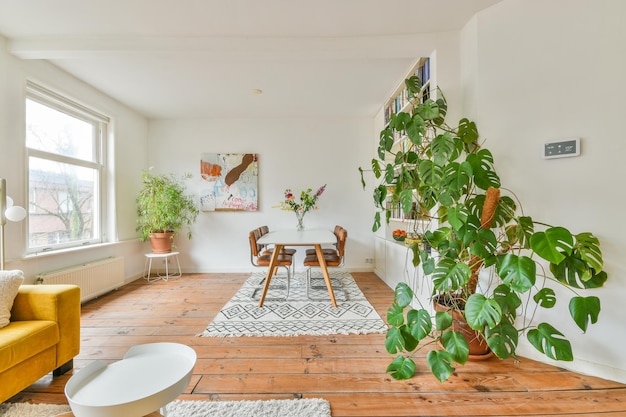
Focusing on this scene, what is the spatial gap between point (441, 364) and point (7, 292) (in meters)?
2.58

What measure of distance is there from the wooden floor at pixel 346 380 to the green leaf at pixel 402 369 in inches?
2.4

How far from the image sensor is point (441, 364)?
1.53m

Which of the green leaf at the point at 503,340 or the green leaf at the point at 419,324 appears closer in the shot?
the green leaf at the point at 503,340

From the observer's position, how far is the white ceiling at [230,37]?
2014 mm

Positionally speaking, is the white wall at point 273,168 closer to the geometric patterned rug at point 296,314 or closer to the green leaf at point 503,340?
the geometric patterned rug at point 296,314

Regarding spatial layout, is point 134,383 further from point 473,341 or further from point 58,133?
point 58,133

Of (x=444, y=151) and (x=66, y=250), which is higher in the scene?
(x=444, y=151)

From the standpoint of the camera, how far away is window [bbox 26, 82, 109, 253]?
2695 millimetres

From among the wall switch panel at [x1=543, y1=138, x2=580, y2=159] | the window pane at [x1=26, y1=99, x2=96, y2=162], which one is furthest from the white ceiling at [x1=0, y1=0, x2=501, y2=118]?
the wall switch panel at [x1=543, y1=138, x2=580, y2=159]

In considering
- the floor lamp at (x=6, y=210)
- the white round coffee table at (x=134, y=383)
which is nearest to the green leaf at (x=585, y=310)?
the white round coffee table at (x=134, y=383)

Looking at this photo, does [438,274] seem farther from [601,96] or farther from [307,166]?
[307,166]

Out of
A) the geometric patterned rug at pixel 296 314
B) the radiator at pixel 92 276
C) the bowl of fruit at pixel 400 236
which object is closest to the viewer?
the geometric patterned rug at pixel 296 314

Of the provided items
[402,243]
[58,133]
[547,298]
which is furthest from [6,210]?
[402,243]

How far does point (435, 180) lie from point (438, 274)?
23.4 inches
